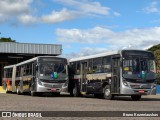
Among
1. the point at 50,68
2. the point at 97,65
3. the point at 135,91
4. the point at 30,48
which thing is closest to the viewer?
the point at 135,91

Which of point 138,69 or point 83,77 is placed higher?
point 138,69

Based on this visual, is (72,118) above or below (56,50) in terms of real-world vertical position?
below

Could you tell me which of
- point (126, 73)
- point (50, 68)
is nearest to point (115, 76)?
point (126, 73)

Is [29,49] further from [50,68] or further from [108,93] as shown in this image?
[108,93]

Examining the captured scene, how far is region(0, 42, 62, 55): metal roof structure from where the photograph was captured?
5203 cm

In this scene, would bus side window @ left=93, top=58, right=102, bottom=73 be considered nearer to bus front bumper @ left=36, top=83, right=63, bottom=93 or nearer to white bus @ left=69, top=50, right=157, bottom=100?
white bus @ left=69, top=50, right=157, bottom=100

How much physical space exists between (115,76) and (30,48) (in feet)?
99.6

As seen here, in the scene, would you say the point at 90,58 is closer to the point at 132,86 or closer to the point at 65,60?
the point at 65,60

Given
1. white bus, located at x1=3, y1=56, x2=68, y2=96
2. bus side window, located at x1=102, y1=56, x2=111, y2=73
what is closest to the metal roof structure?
white bus, located at x1=3, y1=56, x2=68, y2=96

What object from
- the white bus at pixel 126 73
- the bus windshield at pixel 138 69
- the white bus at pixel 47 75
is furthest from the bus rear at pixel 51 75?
the bus windshield at pixel 138 69

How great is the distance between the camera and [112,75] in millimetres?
23875

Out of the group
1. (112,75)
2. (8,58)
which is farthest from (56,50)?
(112,75)

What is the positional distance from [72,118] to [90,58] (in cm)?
1596

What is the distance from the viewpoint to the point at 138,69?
23.2m
